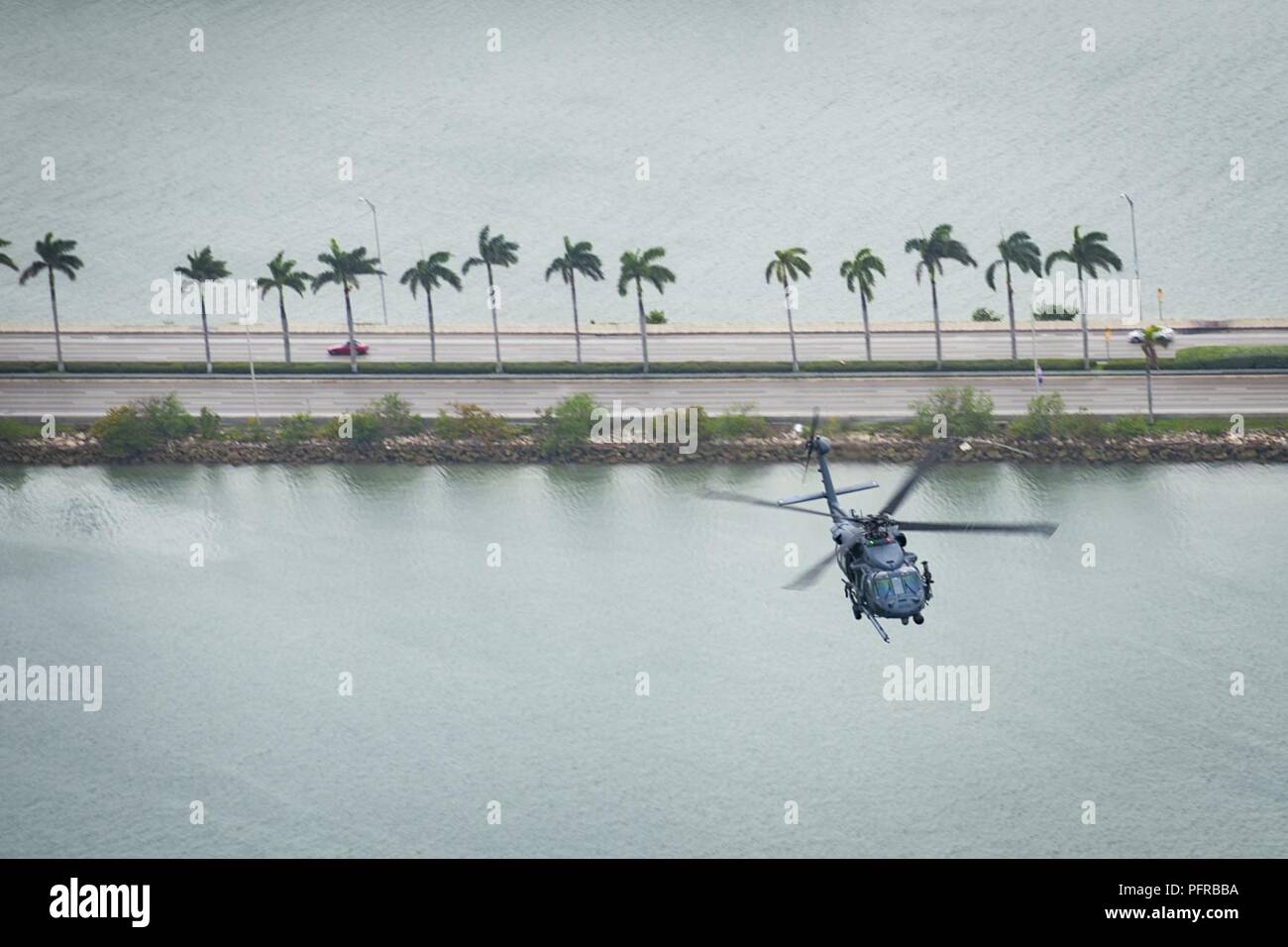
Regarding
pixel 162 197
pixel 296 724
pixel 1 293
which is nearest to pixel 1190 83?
pixel 162 197

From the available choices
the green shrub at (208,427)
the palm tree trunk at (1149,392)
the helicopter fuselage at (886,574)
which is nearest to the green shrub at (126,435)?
the green shrub at (208,427)

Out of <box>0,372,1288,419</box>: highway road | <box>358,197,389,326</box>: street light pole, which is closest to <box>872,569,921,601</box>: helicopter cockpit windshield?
<box>0,372,1288,419</box>: highway road

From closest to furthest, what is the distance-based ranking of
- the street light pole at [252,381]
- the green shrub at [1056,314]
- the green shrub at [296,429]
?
the green shrub at [296,429], the street light pole at [252,381], the green shrub at [1056,314]

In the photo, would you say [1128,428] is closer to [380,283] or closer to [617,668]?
[617,668]

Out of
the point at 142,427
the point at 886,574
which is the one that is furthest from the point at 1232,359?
the point at 142,427

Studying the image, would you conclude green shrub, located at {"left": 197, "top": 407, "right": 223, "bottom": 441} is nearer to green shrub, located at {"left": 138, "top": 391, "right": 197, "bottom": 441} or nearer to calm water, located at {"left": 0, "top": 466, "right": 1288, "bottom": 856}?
green shrub, located at {"left": 138, "top": 391, "right": 197, "bottom": 441}

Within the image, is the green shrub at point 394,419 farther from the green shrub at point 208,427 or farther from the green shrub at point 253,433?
the green shrub at point 208,427

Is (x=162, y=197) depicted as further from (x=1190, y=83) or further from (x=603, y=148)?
(x=1190, y=83)
